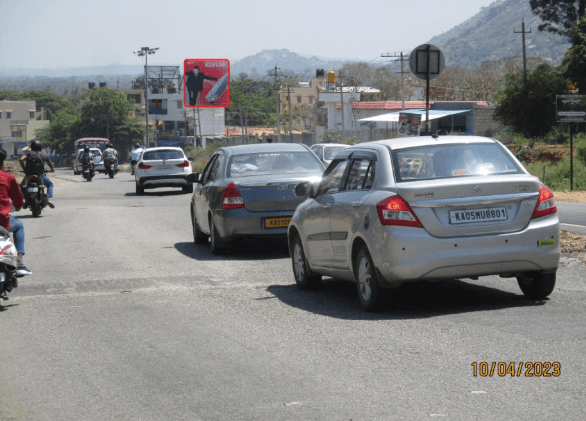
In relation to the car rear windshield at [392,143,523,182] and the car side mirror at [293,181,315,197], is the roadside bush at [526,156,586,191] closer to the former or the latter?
the car side mirror at [293,181,315,197]

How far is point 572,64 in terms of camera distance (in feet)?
211

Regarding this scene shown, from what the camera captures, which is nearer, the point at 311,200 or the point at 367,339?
the point at 367,339

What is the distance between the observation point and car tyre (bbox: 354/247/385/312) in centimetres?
967

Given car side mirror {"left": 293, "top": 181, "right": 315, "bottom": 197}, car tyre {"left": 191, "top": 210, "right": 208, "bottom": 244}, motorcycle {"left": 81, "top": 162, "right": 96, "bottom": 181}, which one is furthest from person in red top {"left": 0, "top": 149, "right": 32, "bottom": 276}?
motorcycle {"left": 81, "top": 162, "right": 96, "bottom": 181}

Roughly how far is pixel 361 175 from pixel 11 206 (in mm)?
4114

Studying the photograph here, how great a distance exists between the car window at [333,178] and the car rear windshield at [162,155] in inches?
1019

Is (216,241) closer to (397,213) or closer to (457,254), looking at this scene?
(397,213)

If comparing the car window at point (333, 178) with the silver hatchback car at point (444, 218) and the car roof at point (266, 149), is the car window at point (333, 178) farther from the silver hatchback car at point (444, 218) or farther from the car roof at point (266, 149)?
the car roof at point (266, 149)

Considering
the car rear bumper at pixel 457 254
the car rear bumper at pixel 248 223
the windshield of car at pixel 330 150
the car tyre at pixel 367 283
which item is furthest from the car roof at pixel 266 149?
the windshield of car at pixel 330 150

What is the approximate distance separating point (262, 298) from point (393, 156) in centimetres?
222

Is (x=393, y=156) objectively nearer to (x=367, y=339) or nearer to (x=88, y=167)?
(x=367, y=339)

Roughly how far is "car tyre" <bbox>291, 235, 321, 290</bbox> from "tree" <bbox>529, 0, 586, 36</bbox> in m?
70.5

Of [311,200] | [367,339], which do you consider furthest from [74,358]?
[311,200]

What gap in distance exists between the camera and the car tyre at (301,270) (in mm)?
11656
